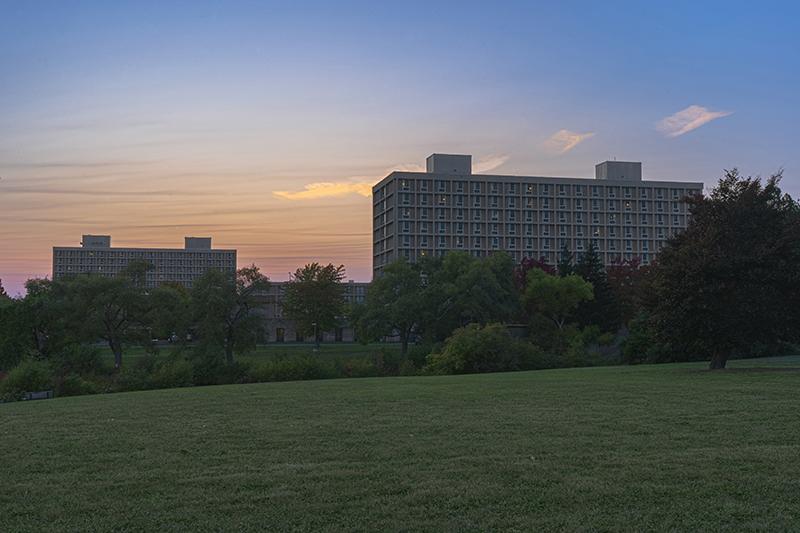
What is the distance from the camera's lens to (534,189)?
121312 mm

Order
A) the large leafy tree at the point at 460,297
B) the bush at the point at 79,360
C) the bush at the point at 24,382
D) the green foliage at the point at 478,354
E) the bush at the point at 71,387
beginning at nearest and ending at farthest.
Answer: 1. the bush at the point at 24,382
2. the bush at the point at 71,387
3. the green foliage at the point at 478,354
4. the bush at the point at 79,360
5. the large leafy tree at the point at 460,297

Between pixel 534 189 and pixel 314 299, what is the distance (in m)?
53.1

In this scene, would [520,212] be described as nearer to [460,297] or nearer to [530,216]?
[530,216]

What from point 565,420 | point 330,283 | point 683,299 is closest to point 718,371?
point 683,299

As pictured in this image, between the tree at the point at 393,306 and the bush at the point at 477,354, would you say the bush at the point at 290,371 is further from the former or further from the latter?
the tree at the point at 393,306

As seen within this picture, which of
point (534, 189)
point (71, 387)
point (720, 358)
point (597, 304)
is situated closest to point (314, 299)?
point (597, 304)

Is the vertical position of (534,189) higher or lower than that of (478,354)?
higher

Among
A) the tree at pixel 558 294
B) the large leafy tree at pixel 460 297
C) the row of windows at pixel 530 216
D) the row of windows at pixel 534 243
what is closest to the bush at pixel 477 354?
the large leafy tree at pixel 460 297

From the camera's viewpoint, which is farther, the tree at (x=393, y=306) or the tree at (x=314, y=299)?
the tree at (x=314, y=299)

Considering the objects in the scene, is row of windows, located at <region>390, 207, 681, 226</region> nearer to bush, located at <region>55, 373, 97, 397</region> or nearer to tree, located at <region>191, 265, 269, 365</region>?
tree, located at <region>191, 265, 269, 365</region>

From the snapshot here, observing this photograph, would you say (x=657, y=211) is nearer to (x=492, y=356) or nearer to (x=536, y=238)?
(x=536, y=238)

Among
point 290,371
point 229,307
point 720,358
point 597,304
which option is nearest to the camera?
point 720,358

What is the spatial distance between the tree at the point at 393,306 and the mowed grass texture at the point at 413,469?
4624 cm

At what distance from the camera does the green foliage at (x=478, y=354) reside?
39562mm
